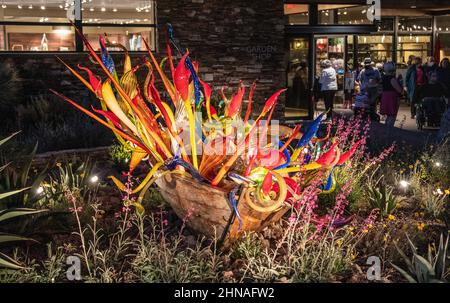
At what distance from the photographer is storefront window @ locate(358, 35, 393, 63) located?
24.8m

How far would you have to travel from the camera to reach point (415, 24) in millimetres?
25547

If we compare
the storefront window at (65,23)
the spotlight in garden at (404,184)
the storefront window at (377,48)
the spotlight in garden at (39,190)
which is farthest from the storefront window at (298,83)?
the spotlight in garden at (39,190)

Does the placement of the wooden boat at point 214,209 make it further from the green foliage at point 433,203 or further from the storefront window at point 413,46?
the storefront window at point 413,46

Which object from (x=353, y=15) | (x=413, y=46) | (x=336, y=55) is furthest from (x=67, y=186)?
(x=413, y=46)

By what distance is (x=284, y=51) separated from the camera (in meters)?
15.7

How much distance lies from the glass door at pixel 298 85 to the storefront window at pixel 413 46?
32.1 feet

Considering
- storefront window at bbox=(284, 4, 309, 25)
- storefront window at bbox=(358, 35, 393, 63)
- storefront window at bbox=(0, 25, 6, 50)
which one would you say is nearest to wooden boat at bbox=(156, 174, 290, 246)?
storefront window at bbox=(0, 25, 6, 50)

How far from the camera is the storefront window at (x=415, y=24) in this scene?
2526 centimetres

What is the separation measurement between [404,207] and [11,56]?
29.4 ft

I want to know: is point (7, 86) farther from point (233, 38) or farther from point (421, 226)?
point (421, 226)

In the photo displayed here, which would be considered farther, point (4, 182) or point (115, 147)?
point (115, 147)

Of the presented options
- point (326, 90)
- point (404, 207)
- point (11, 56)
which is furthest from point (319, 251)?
point (326, 90)

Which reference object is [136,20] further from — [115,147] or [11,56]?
[115,147]

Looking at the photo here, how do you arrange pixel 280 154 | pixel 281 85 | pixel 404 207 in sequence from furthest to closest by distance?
pixel 281 85 < pixel 404 207 < pixel 280 154
